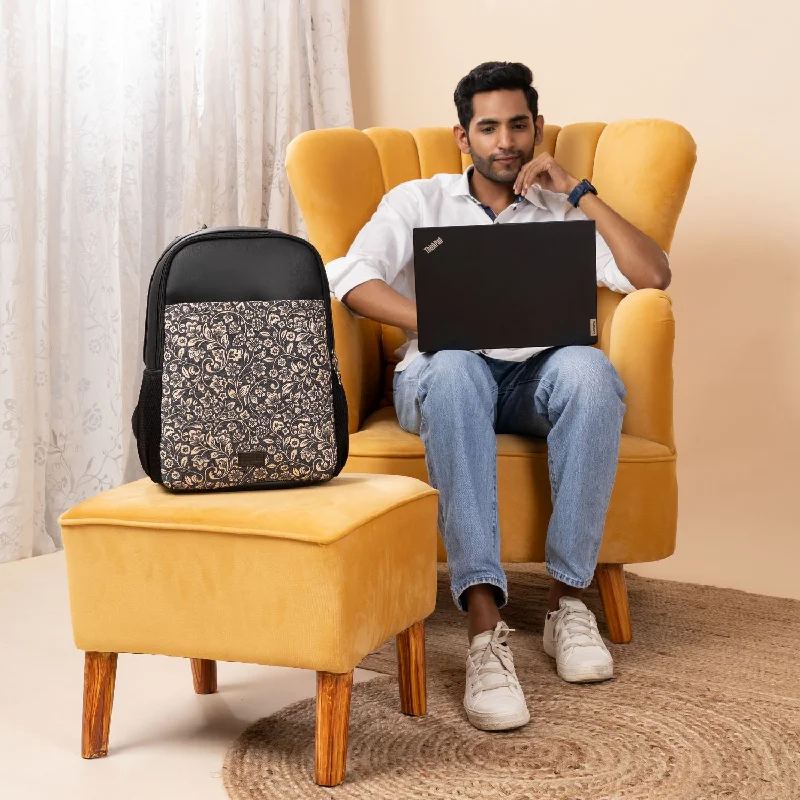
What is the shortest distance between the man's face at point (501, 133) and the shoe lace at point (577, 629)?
87cm

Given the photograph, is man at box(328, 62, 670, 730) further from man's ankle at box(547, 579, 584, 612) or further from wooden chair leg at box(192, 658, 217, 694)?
wooden chair leg at box(192, 658, 217, 694)

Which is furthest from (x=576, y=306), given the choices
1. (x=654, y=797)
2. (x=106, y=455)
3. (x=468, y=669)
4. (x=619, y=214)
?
(x=106, y=455)

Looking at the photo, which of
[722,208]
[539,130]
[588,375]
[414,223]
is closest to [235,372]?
[588,375]

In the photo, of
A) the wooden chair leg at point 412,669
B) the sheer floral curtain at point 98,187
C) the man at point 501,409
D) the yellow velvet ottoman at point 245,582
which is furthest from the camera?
the sheer floral curtain at point 98,187

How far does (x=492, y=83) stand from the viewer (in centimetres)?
202

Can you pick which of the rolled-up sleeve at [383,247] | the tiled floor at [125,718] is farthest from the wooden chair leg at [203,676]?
the rolled-up sleeve at [383,247]

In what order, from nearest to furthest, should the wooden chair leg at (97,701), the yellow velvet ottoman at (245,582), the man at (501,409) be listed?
the yellow velvet ottoman at (245,582), the wooden chair leg at (97,701), the man at (501,409)

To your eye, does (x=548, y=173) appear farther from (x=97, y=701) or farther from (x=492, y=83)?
(x=97, y=701)

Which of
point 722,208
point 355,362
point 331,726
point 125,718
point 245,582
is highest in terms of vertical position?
point 722,208

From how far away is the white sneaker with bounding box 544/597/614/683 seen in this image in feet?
5.13

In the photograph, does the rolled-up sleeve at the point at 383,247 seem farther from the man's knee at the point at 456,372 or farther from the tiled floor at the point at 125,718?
the tiled floor at the point at 125,718

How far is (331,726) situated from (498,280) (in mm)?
744

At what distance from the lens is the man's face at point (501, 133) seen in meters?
2.02

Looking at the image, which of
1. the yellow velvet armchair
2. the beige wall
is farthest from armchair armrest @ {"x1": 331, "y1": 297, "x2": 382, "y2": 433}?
the beige wall
